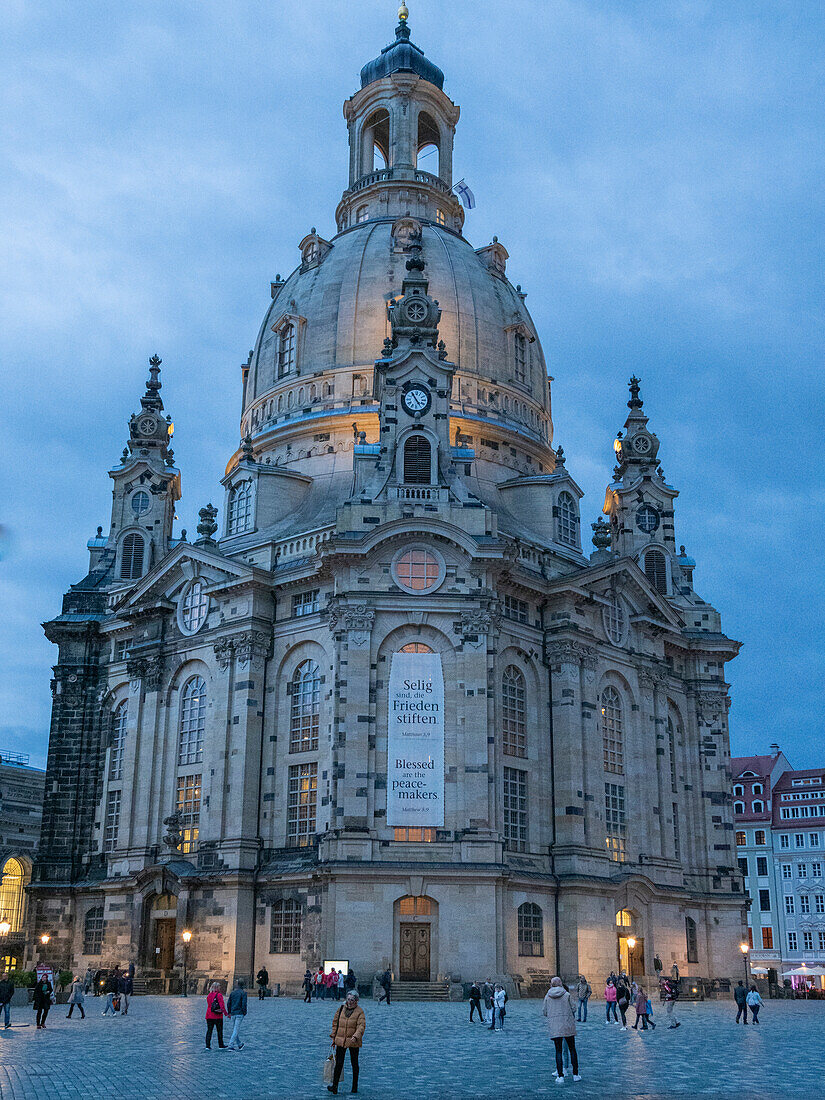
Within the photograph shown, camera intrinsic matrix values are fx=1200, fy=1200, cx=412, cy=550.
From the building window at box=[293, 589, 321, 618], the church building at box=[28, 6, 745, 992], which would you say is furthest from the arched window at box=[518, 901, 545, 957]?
the building window at box=[293, 589, 321, 618]

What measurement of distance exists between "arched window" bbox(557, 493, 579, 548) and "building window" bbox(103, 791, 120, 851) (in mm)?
31127

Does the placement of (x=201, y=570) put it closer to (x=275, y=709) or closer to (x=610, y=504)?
(x=275, y=709)

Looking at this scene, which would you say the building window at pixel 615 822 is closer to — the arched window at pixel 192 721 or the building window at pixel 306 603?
the building window at pixel 306 603

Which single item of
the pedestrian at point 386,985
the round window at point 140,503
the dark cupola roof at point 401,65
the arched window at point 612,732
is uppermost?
the dark cupola roof at point 401,65

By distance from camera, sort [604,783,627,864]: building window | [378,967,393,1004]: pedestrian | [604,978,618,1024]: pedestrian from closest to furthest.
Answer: [604,978,618,1024]: pedestrian < [378,967,393,1004]: pedestrian < [604,783,627,864]: building window

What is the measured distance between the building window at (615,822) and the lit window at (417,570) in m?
16.6

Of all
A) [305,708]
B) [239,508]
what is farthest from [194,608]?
[305,708]

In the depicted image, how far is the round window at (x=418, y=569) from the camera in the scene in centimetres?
6022

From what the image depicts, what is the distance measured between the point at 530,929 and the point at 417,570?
18.8 metres

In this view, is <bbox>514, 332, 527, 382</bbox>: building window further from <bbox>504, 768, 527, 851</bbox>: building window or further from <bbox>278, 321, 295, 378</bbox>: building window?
<bbox>504, 768, 527, 851</bbox>: building window

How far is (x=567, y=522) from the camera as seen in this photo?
7525 cm

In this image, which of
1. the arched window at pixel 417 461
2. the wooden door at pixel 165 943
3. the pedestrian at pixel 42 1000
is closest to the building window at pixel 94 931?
the wooden door at pixel 165 943

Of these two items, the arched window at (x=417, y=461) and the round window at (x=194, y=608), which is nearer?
the arched window at (x=417, y=461)

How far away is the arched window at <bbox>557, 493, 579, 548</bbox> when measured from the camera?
74.5 m
